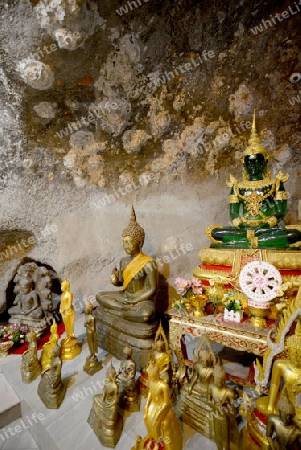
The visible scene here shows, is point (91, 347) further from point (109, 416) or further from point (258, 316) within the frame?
point (258, 316)

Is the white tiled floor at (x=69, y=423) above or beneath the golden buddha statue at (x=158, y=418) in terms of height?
beneath

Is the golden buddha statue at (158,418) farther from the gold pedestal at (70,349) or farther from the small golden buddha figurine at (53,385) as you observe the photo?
the gold pedestal at (70,349)

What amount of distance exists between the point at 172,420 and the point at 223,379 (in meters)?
0.65

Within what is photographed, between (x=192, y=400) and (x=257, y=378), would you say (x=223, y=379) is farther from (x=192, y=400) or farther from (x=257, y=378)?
(x=257, y=378)

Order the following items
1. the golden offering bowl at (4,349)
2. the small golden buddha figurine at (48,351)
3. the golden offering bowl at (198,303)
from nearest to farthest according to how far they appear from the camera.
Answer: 1. the golden offering bowl at (198,303)
2. the small golden buddha figurine at (48,351)
3. the golden offering bowl at (4,349)

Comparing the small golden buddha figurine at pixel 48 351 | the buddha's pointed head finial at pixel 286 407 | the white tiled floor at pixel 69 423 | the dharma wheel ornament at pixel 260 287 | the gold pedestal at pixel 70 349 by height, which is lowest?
the white tiled floor at pixel 69 423

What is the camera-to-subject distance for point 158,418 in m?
2.21

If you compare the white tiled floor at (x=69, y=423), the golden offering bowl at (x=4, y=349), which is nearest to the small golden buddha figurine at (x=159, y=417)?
the white tiled floor at (x=69, y=423)

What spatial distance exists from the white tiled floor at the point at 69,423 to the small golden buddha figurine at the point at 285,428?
0.90 meters

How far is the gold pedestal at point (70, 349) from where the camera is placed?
3.95 meters

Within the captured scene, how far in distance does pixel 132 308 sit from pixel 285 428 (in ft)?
8.04

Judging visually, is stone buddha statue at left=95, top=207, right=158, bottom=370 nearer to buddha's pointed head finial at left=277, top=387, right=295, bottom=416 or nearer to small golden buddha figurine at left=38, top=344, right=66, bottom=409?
small golden buddha figurine at left=38, top=344, right=66, bottom=409

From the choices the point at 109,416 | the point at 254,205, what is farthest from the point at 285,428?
the point at 254,205

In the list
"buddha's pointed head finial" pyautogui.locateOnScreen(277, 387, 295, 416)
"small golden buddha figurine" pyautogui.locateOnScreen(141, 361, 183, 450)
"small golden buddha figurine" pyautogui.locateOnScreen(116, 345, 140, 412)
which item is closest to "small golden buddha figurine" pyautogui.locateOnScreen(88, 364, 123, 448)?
"small golden buddha figurine" pyautogui.locateOnScreen(116, 345, 140, 412)
